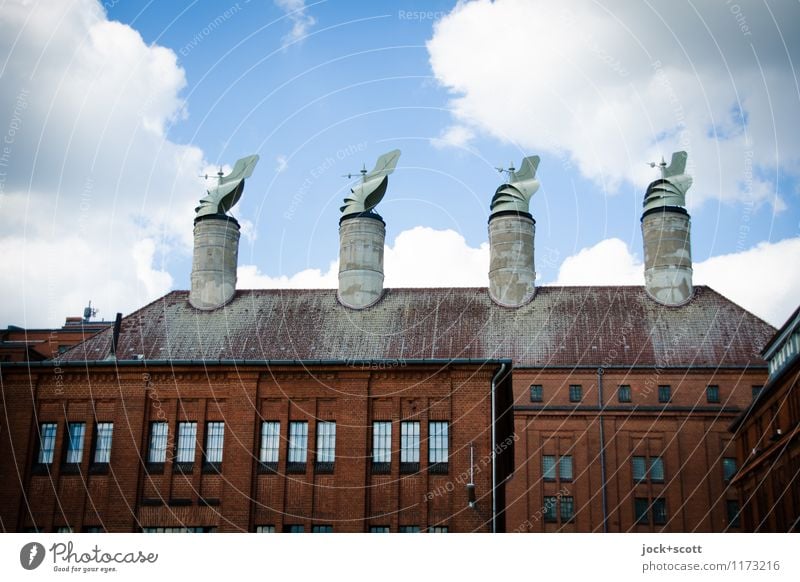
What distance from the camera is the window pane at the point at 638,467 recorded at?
5541 cm

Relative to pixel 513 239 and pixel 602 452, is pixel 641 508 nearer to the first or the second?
pixel 602 452

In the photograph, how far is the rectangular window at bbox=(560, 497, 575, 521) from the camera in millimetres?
55844

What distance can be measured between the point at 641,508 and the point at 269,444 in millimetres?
26055

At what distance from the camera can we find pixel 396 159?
59.7 metres

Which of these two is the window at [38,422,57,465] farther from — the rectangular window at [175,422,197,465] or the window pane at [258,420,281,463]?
the window pane at [258,420,281,463]

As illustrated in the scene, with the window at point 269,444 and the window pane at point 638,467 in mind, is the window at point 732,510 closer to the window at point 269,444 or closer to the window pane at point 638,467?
the window pane at point 638,467

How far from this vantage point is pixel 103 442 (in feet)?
Result: 130

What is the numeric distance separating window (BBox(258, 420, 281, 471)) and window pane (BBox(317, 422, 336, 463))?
174 centimetres


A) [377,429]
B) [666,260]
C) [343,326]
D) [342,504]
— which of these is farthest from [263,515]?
[666,260]

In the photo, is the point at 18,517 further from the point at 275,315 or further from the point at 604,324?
the point at 604,324

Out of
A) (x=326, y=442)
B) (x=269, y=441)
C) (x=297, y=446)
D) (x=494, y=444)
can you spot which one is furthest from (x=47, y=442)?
(x=494, y=444)
